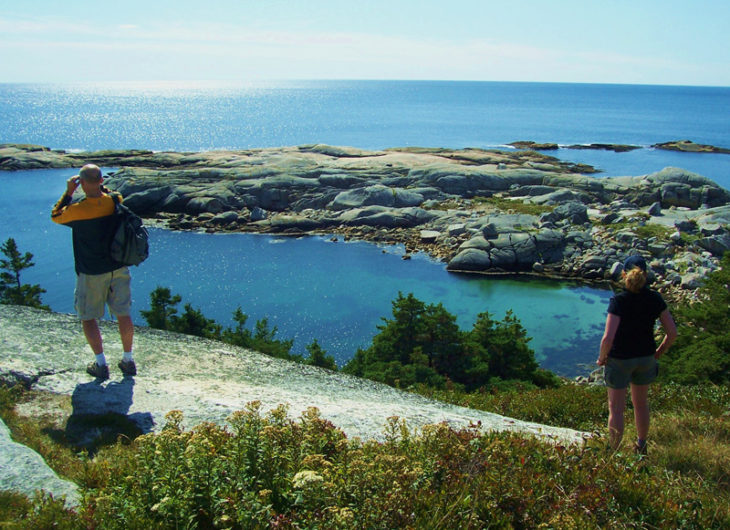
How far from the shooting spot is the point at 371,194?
57.9 metres

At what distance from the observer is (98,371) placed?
27.8ft

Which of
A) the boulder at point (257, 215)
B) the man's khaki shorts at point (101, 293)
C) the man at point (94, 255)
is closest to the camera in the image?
the man at point (94, 255)

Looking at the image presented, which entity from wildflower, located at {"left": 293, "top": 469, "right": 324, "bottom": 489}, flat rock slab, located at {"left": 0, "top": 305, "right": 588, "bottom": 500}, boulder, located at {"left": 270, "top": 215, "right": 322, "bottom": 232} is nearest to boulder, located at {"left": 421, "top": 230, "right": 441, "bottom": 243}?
boulder, located at {"left": 270, "top": 215, "right": 322, "bottom": 232}

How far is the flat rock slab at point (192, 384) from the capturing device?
7746 millimetres

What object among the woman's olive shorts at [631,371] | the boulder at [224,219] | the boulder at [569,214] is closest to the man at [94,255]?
the woman's olive shorts at [631,371]

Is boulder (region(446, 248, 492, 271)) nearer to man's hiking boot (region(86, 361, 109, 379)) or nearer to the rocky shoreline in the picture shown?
the rocky shoreline

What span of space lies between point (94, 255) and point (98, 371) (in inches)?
78.6

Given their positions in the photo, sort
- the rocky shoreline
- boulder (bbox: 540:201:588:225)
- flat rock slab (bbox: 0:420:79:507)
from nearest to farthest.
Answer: flat rock slab (bbox: 0:420:79:507) < the rocky shoreline < boulder (bbox: 540:201:588:225)

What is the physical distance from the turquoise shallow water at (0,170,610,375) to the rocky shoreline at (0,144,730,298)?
3012mm

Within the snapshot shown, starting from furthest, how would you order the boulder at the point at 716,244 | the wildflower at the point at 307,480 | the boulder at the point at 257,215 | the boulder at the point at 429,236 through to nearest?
the boulder at the point at 257,215 → the boulder at the point at 429,236 → the boulder at the point at 716,244 → the wildflower at the point at 307,480

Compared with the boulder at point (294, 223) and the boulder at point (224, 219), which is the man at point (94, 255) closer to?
the boulder at point (294, 223)

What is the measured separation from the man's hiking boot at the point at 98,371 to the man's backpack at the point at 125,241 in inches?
73.4

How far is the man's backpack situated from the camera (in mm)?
7887

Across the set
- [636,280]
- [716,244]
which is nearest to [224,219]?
[716,244]
